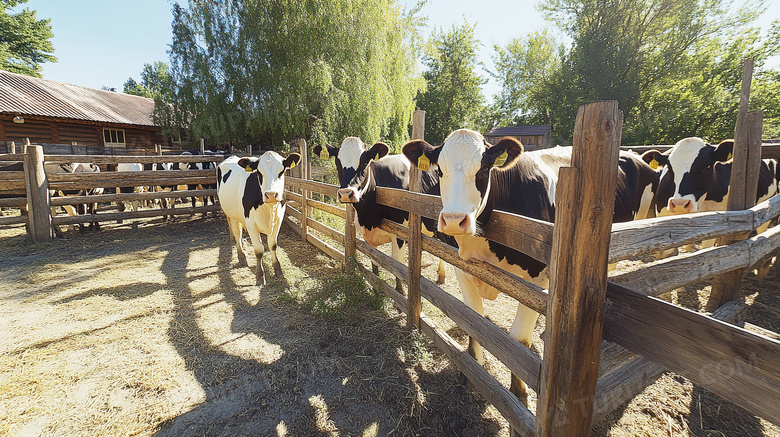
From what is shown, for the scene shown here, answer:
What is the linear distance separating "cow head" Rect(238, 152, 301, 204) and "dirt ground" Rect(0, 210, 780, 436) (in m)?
1.30

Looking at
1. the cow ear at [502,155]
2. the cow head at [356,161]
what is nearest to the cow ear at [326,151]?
the cow head at [356,161]

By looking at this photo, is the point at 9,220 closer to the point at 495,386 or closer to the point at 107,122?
the point at 495,386

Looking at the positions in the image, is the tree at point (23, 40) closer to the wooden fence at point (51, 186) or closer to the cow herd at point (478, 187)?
the wooden fence at point (51, 186)

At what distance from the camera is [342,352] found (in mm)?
2992

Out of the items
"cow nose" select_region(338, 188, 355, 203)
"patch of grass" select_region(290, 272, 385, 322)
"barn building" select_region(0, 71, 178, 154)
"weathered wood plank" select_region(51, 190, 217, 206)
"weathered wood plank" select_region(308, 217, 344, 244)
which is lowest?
"patch of grass" select_region(290, 272, 385, 322)

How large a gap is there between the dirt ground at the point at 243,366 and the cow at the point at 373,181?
74 cm

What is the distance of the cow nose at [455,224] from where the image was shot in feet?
6.01

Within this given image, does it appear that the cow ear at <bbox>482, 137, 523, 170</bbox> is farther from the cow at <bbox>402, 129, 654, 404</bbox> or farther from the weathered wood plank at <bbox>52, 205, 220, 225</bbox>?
the weathered wood plank at <bbox>52, 205, 220, 225</bbox>

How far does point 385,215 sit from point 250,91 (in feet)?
31.8

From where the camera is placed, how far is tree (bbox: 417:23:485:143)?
29156 millimetres

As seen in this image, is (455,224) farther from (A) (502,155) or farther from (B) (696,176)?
(B) (696,176)

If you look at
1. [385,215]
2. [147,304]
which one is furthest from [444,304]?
[147,304]

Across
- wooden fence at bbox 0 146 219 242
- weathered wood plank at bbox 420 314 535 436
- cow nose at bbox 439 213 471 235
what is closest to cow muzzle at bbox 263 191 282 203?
weathered wood plank at bbox 420 314 535 436

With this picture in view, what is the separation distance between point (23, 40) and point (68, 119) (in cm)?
1472
